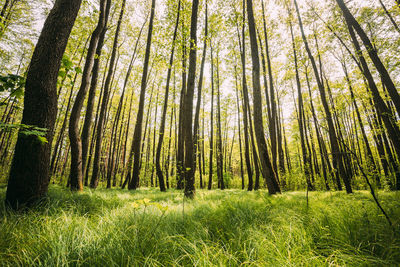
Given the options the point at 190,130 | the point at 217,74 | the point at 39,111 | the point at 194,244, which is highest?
the point at 217,74

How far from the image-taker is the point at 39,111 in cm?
245

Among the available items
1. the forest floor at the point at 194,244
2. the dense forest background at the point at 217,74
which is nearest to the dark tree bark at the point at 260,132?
the dense forest background at the point at 217,74

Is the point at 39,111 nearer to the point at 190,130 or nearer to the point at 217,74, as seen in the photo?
the point at 190,130

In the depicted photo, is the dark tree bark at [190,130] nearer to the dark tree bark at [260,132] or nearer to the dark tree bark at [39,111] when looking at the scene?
the dark tree bark at [260,132]

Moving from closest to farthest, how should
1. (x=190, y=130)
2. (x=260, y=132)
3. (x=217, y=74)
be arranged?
(x=190, y=130), (x=260, y=132), (x=217, y=74)

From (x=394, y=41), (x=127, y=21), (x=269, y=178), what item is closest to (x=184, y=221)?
(x=269, y=178)

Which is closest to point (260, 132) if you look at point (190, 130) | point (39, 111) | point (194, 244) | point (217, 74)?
point (190, 130)

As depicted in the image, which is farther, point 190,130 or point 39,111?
point 190,130

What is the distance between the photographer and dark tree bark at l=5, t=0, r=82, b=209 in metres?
2.35

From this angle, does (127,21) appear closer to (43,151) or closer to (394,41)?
(43,151)

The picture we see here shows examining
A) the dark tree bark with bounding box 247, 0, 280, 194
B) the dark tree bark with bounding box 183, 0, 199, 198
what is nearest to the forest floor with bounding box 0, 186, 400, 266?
the dark tree bark with bounding box 183, 0, 199, 198

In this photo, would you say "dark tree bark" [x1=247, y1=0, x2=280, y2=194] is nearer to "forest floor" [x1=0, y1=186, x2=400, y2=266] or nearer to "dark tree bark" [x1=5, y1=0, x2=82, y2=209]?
"forest floor" [x1=0, y1=186, x2=400, y2=266]

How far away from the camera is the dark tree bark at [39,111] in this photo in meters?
2.35

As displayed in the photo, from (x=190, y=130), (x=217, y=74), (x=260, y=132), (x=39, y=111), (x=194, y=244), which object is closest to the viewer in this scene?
(x=194, y=244)
